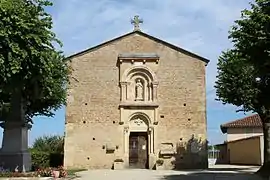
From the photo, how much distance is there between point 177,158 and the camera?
3259cm

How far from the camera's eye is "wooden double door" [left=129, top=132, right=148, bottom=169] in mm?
33250

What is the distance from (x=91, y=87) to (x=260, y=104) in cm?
1322

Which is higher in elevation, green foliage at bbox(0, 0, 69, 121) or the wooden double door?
green foliage at bbox(0, 0, 69, 121)

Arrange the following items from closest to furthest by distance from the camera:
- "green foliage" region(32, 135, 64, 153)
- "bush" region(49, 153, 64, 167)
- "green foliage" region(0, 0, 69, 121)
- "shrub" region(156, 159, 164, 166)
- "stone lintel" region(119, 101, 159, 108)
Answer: "green foliage" region(0, 0, 69, 121) < "shrub" region(156, 159, 164, 166) < "stone lintel" region(119, 101, 159, 108) < "bush" region(49, 153, 64, 167) < "green foliage" region(32, 135, 64, 153)

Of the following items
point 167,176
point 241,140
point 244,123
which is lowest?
point 167,176

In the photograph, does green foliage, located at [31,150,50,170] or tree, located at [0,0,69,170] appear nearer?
tree, located at [0,0,69,170]

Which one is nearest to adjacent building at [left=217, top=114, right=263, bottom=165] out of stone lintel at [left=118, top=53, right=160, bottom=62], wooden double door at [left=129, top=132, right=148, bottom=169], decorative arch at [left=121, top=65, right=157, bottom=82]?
wooden double door at [left=129, top=132, right=148, bottom=169]

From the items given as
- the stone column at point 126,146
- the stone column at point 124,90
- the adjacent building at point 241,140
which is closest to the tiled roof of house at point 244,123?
the adjacent building at point 241,140

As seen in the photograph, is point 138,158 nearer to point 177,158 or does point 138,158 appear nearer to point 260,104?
point 177,158

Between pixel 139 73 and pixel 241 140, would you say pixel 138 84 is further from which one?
pixel 241 140

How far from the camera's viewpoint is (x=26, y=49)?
18656 mm

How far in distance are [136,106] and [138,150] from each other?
3.33m

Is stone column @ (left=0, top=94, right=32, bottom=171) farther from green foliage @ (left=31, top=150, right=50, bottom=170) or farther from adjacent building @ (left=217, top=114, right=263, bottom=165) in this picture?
adjacent building @ (left=217, top=114, right=263, bottom=165)

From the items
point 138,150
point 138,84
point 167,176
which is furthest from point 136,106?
point 167,176
